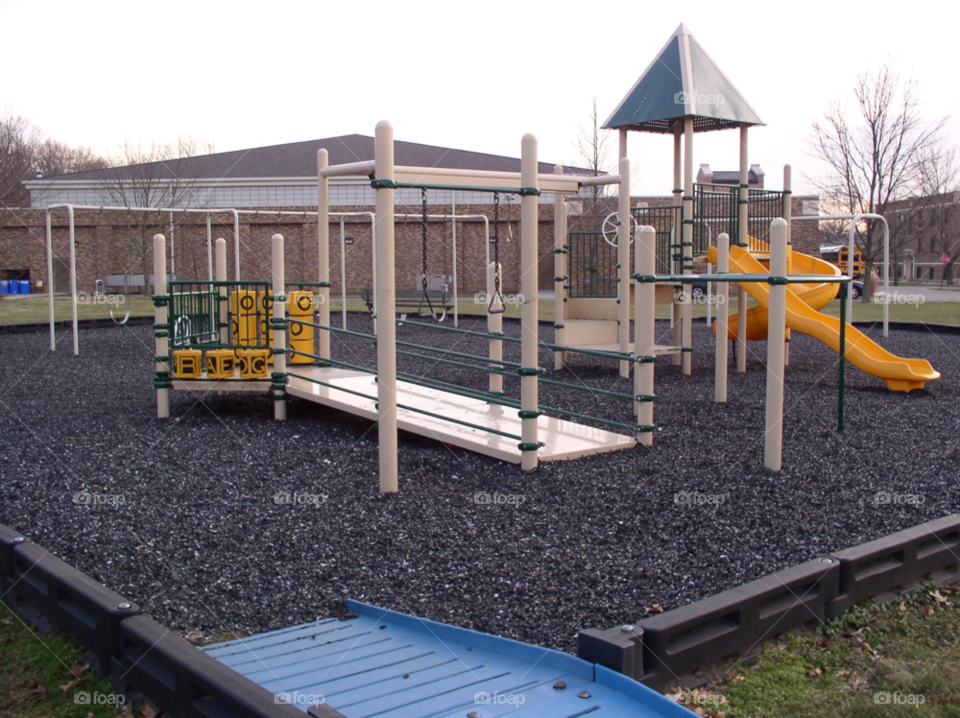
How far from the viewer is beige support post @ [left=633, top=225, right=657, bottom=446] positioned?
6.55 metres

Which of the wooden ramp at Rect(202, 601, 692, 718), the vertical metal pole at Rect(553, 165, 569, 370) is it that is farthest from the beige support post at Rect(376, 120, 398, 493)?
the vertical metal pole at Rect(553, 165, 569, 370)

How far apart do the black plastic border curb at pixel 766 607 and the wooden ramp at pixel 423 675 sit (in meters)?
0.15

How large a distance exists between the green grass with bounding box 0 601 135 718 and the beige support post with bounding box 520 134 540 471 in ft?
10.9

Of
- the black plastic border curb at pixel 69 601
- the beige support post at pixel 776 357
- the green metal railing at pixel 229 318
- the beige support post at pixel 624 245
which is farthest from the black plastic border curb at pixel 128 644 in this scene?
the beige support post at pixel 624 245

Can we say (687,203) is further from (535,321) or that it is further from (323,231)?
(535,321)

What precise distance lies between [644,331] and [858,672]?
142 inches

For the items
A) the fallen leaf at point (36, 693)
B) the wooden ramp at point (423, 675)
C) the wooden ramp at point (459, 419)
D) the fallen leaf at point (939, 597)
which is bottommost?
the fallen leaf at point (36, 693)

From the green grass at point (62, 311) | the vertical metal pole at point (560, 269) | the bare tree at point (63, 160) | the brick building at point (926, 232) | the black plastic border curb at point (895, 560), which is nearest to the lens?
the black plastic border curb at point (895, 560)

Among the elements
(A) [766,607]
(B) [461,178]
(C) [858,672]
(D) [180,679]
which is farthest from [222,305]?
(C) [858,672]

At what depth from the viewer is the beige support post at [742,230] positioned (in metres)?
11.2

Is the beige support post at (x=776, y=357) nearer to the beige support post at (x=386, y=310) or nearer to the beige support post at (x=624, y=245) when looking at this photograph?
the beige support post at (x=386, y=310)

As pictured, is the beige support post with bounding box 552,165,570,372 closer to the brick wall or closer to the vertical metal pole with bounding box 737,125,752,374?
the vertical metal pole with bounding box 737,125,752,374

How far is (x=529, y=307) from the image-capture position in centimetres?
612

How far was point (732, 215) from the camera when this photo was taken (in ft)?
38.5
